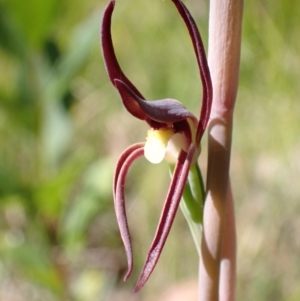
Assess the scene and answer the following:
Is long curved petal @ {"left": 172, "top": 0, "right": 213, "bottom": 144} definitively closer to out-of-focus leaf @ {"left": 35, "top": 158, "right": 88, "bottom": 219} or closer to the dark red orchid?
the dark red orchid

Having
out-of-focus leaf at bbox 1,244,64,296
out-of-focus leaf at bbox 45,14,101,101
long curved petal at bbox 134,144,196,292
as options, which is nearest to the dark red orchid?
long curved petal at bbox 134,144,196,292

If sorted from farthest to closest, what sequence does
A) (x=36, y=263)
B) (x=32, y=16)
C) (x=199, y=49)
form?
(x=32, y=16), (x=36, y=263), (x=199, y=49)

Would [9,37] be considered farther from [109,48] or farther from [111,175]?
[109,48]

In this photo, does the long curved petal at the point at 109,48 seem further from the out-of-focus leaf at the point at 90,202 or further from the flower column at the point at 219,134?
the out-of-focus leaf at the point at 90,202

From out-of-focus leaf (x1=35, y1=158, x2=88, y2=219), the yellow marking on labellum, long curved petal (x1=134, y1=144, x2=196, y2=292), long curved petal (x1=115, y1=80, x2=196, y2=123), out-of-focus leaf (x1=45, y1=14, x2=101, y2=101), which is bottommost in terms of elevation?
long curved petal (x1=134, y1=144, x2=196, y2=292)

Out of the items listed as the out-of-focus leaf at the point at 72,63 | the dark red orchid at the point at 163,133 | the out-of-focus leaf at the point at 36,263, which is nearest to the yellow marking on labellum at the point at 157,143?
the dark red orchid at the point at 163,133

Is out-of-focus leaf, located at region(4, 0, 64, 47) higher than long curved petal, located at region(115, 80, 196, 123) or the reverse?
higher

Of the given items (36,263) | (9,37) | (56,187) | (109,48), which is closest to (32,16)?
(9,37)

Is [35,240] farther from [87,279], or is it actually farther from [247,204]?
[247,204]
